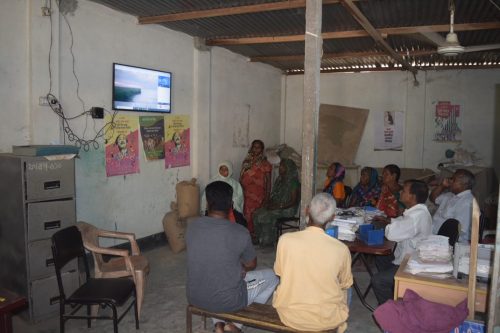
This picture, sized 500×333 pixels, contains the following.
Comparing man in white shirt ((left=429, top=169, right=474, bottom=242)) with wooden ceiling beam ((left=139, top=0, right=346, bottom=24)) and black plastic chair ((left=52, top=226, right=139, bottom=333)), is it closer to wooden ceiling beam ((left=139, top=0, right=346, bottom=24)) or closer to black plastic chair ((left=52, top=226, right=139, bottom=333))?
wooden ceiling beam ((left=139, top=0, right=346, bottom=24))

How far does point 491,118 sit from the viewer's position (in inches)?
326

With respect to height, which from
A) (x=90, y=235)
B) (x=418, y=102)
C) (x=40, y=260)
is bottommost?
(x=40, y=260)

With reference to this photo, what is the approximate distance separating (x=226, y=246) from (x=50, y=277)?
1.93 m

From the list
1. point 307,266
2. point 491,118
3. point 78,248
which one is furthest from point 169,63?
point 491,118

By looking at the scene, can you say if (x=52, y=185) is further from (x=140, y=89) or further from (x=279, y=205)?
(x=279, y=205)

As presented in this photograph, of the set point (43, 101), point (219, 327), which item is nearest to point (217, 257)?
point (219, 327)

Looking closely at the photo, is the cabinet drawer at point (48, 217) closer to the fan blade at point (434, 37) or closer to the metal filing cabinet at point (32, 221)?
the metal filing cabinet at point (32, 221)

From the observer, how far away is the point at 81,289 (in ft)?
11.0

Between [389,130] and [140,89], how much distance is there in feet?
18.6

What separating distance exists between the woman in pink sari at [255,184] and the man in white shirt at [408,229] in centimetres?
326

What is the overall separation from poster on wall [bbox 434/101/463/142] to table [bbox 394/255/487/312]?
657 centimetres

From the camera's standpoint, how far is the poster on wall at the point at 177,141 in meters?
6.13

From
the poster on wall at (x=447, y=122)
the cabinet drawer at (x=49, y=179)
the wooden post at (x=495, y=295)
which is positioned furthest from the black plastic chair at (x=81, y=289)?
the poster on wall at (x=447, y=122)

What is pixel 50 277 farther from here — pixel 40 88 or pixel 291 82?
pixel 291 82
